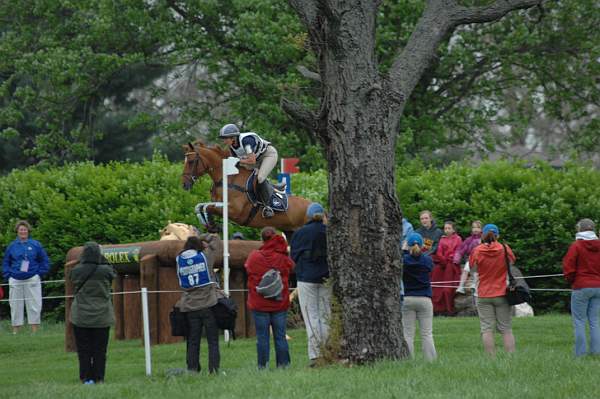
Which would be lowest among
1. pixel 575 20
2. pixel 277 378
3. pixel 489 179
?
pixel 277 378

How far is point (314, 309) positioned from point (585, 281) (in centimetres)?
342

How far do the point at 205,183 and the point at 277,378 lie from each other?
1401cm

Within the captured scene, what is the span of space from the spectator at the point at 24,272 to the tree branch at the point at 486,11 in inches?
411

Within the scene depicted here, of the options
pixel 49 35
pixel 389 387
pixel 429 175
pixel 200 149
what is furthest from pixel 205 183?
pixel 389 387

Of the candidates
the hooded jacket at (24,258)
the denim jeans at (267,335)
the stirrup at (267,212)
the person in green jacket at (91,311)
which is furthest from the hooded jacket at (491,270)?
the hooded jacket at (24,258)

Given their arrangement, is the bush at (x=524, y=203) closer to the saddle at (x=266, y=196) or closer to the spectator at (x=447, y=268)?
the spectator at (x=447, y=268)

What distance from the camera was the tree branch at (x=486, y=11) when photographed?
560 inches

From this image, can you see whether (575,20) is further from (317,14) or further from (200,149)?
(317,14)

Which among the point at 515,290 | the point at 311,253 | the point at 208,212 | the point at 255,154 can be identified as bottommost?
the point at 515,290

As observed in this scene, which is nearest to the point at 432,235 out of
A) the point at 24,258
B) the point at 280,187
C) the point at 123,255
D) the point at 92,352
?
the point at 280,187

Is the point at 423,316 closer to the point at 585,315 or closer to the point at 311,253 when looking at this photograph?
the point at 311,253

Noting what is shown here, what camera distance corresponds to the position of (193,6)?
113 feet

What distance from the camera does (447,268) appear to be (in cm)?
2267

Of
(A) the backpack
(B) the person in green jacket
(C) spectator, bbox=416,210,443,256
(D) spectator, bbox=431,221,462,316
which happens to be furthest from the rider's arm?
(D) spectator, bbox=431,221,462,316
